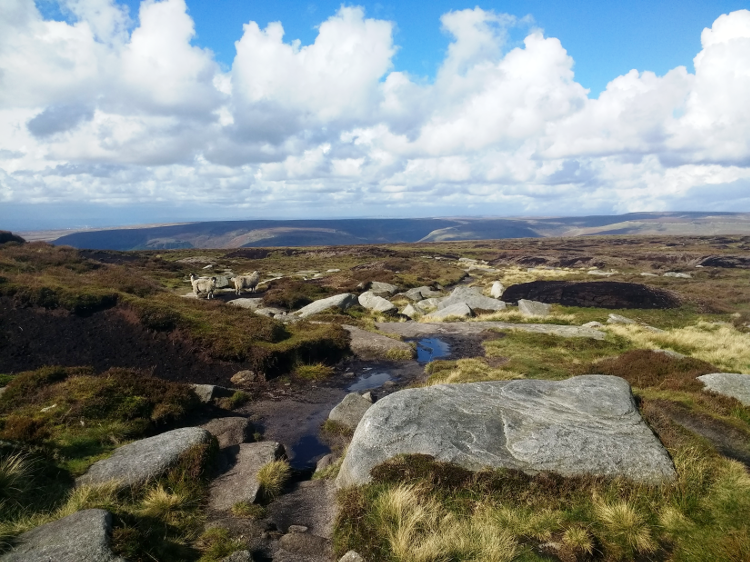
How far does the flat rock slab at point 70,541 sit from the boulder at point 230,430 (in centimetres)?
588

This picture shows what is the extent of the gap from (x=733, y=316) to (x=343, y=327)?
34.7 m

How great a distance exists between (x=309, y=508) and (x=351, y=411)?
20.9 feet

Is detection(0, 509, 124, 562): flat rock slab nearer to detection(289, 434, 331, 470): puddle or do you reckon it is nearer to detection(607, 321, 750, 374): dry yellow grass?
detection(289, 434, 331, 470): puddle

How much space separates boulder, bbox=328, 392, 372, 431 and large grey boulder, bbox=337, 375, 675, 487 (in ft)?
12.9

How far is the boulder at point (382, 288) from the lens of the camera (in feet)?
169

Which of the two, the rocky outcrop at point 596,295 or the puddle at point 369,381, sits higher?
the puddle at point 369,381

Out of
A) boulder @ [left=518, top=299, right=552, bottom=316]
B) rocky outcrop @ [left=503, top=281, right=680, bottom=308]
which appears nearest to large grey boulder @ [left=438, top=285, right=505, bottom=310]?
boulder @ [left=518, top=299, right=552, bottom=316]

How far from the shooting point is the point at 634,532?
8.20 m

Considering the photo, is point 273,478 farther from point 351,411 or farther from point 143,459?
point 351,411

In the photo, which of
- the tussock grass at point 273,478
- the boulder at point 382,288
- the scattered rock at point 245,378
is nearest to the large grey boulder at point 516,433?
the tussock grass at point 273,478

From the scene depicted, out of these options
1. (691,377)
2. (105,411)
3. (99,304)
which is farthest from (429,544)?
(99,304)

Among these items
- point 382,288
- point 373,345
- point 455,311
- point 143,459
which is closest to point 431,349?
point 373,345

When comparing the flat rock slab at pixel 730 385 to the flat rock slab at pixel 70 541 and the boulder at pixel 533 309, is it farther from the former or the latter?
the boulder at pixel 533 309

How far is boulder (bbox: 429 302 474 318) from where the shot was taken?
1548 inches
